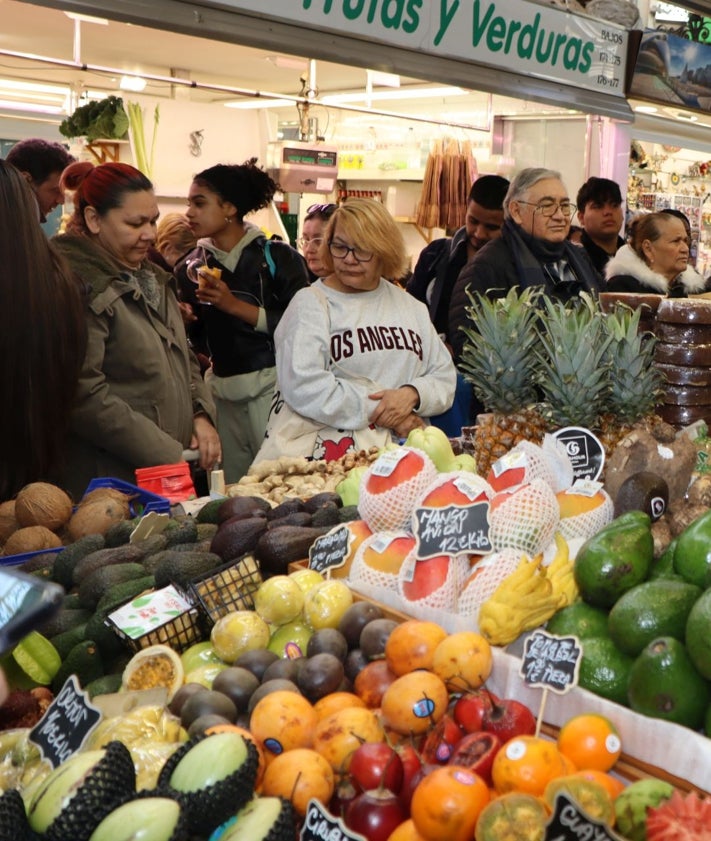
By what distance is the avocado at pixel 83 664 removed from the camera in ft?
6.63

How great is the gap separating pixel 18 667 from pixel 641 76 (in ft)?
20.7

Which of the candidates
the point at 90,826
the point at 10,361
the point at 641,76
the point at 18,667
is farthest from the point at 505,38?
the point at 90,826

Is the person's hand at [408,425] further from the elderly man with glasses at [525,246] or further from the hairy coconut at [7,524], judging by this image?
the hairy coconut at [7,524]

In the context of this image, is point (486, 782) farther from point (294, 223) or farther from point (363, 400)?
point (294, 223)

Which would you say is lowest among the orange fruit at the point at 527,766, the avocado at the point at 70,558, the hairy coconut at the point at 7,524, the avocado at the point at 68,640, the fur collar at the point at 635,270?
the hairy coconut at the point at 7,524

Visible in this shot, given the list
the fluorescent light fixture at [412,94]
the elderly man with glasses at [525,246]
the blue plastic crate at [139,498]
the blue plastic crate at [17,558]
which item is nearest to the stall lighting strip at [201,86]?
the fluorescent light fixture at [412,94]

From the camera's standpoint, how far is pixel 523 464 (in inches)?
88.7

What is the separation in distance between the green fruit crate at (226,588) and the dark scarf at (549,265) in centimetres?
286

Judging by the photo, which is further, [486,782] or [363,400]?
[363,400]

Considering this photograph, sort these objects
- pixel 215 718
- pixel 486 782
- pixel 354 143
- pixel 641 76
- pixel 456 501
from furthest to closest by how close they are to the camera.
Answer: pixel 354 143, pixel 641 76, pixel 456 501, pixel 215 718, pixel 486 782

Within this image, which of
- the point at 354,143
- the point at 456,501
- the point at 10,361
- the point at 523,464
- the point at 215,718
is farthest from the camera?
the point at 354,143

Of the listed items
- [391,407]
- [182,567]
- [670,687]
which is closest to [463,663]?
[670,687]

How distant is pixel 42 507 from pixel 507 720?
1.90 meters

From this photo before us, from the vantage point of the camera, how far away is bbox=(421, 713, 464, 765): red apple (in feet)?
4.82
